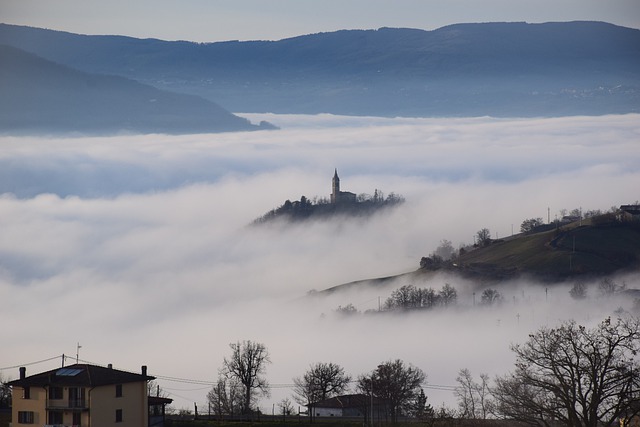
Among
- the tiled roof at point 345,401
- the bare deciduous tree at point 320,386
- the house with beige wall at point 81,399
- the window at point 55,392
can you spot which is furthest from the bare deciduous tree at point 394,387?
the window at point 55,392

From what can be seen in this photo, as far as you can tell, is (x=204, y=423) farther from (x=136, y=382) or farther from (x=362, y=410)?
(x=362, y=410)

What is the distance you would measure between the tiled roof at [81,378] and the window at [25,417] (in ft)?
4.95

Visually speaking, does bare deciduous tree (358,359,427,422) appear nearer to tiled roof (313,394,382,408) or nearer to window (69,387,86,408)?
tiled roof (313,394,382,408)

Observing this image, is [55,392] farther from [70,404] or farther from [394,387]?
[394,387]

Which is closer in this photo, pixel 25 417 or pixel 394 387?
pixel 25 417

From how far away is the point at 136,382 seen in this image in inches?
3201

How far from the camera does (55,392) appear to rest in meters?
79.5

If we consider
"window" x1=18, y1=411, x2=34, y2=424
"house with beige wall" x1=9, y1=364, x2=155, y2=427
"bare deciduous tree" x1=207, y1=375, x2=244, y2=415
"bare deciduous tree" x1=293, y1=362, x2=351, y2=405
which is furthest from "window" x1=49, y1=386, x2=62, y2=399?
"bare deciduous tree" x1=293, y1=362, x2=351, y2=405

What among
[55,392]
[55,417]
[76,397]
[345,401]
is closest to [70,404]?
[76,397]

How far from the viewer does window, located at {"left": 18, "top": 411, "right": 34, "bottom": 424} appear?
79.4 meters

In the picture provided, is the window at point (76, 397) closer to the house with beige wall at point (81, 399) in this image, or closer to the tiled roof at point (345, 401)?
the house with beige wall at point (81, 399)

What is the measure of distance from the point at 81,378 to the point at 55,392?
5.25 ft

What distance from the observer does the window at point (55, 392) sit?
79.1 metres

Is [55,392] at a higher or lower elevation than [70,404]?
higher
